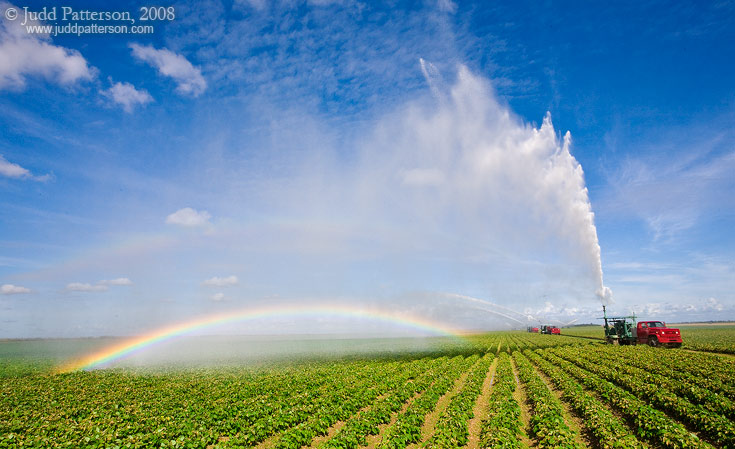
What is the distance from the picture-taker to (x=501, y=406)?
1558 centimetres

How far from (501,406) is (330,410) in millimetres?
8231

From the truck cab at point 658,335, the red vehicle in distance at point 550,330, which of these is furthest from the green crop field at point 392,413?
the red vehicle in distance at point 550,330

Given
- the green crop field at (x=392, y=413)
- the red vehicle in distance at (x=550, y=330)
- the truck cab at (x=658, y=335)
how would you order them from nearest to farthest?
the green crop field at (x=392, y=413) → the truck cab at (x=658, y=335) → the red vehicle in distance at (x=550, y=330)

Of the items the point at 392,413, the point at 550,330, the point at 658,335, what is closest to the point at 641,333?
the point at 658,335

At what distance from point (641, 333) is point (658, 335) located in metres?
2.04

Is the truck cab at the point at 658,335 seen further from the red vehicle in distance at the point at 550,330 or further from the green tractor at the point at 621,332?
the red vehicle in distance at the point at 550,330

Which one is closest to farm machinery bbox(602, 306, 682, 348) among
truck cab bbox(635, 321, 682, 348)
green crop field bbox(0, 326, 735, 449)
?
truck cab bbox(635, 321, 682, 348)

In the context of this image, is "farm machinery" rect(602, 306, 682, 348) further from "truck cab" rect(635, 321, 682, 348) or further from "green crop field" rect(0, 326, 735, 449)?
"green crop field" rect(0, 326, 735, 449)

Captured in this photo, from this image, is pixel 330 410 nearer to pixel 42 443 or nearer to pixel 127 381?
pixel 42 443

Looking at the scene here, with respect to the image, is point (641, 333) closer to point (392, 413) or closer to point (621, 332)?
point (621, 332)

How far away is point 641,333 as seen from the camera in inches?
1704

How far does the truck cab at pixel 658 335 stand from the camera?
41250 mm

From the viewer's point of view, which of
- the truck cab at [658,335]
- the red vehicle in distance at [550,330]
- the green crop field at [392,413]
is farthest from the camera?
the red vehicle in distance at [550,330]

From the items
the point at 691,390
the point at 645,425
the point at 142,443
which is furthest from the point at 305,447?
the point at 691,390
